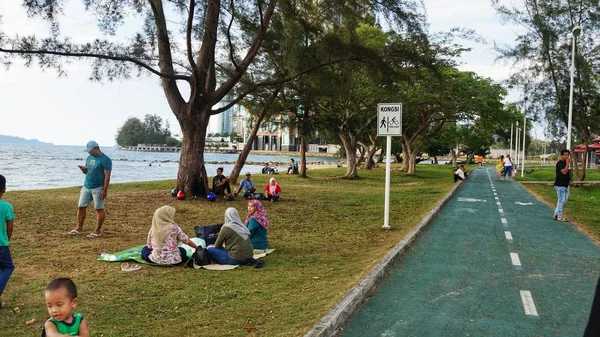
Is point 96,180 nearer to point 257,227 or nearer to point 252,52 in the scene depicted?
point 257,227

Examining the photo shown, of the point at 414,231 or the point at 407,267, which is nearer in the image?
the point at 407,267

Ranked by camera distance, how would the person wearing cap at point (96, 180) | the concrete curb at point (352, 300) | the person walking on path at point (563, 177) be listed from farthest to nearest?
the person walking on path at point (563, 177)
the person wearing cap at point (96, 180)
the concrete curb at point (352, 300)

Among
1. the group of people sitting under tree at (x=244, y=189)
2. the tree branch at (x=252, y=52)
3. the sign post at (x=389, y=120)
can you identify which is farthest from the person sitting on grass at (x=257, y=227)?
the group of people sitting under tree at (x=244, y=189)

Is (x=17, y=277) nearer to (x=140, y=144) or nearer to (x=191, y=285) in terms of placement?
(x=191, y=285)

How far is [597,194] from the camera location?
21.8 meters

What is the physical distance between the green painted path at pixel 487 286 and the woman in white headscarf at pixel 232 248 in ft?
7.12

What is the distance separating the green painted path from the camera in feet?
16.0

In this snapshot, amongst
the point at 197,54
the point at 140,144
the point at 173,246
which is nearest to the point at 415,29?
the point at 197,54

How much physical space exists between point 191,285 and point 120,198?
1048 centimetres

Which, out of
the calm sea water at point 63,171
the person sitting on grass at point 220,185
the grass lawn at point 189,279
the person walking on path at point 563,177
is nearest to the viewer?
the grass lawn at point 189,279

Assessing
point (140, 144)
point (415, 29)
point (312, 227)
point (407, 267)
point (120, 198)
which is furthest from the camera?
point (140, 144)

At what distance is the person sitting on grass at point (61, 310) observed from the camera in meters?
3.01

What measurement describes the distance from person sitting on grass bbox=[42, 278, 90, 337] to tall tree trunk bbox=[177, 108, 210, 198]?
1265cm

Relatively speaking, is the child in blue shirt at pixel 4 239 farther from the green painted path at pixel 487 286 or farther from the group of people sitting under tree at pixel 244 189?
the group of people sitting under tree at pixel 244 189
